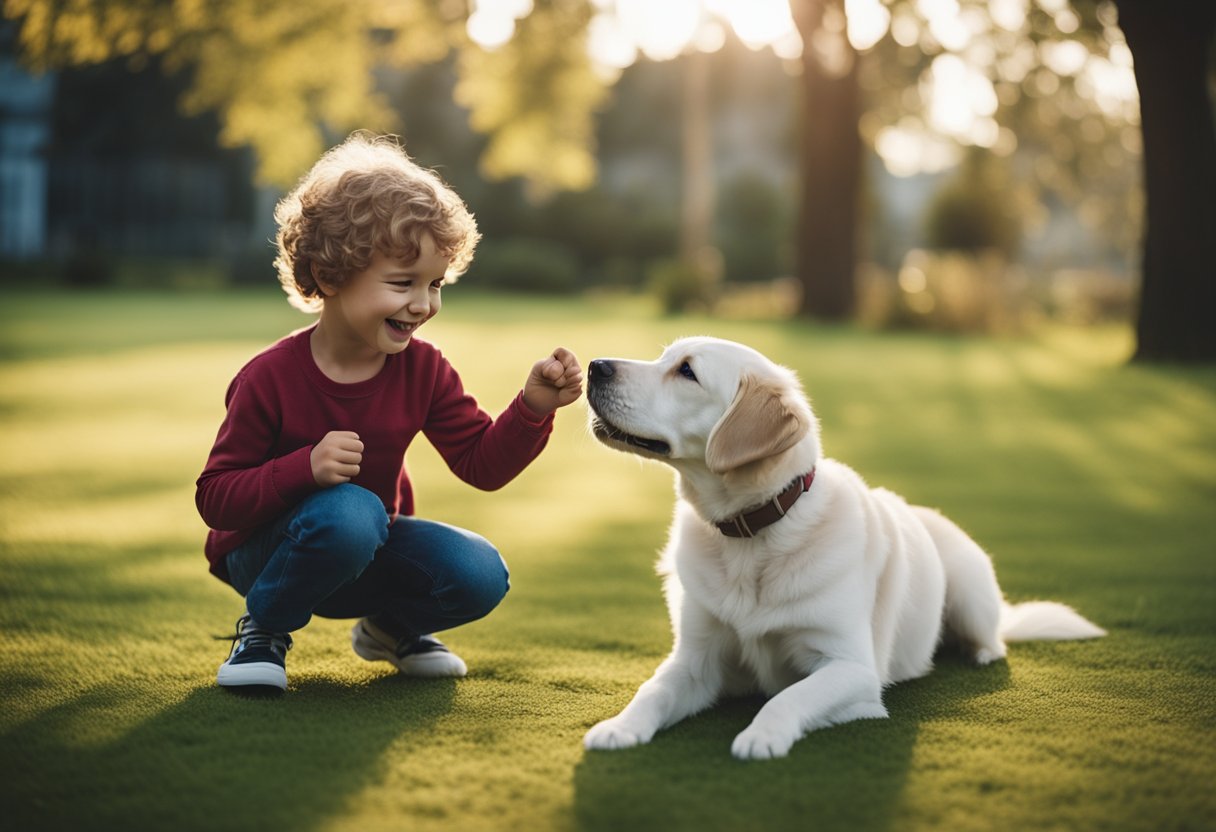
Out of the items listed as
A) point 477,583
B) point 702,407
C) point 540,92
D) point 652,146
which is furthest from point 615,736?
point 652,146

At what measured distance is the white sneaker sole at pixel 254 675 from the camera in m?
2.98

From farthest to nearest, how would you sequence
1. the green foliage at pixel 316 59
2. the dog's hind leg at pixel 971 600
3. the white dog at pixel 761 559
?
the green foliage at pixel 316 59 < the dog's hind leg at pixel 971 600 < the white dog at pixel 761 559

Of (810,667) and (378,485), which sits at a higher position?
(378,485)

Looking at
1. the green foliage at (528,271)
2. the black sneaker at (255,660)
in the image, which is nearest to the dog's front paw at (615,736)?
the black sneaker at (255,660)

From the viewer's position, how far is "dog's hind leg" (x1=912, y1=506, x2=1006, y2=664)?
3.55 metres

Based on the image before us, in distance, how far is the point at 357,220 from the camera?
3.06 m

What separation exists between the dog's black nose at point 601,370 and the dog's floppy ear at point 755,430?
1.35 ft

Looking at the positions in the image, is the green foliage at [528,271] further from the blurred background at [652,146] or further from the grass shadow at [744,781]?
the grass shadow at [744,781]

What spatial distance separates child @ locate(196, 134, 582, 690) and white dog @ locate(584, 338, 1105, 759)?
13.9 inches

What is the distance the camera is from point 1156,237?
35.5 ft

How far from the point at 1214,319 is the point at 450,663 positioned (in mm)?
10149


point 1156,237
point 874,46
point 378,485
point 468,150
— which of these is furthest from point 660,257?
point 378,485

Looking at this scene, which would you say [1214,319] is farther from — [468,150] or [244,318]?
[468,150]

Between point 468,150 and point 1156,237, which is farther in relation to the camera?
point 468,150
